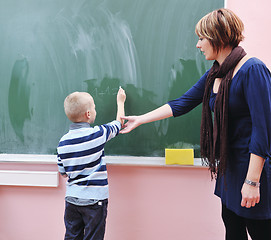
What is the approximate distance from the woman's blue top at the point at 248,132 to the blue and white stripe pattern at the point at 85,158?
24.5 inches

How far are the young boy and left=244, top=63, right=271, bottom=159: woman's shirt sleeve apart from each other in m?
0.73

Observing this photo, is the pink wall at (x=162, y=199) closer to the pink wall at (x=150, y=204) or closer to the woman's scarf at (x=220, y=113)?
the pink wall at (x=150, y=204)

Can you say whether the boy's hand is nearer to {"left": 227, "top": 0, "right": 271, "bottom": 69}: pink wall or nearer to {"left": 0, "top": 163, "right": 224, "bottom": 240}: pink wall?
{"left": 0, "top": 163, "right": 224, "bottom": 240}: pink wall

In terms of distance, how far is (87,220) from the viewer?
1.33 m

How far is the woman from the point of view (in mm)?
892

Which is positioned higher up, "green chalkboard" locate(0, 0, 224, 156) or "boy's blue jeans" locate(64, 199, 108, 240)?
"green chalkboard" locate(0, 0, 224, 156)

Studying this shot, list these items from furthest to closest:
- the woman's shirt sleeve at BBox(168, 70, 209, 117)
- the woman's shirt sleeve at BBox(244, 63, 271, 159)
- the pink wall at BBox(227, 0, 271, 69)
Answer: the pink wall at BBox(227, 0, 271, 69) < the woman's shirt sleeve at BBox(168, 70, 209, 117) < the woman's shirt sleeve at BBox(244, 63, 271, 159)

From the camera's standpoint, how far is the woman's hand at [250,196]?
3.01 ft

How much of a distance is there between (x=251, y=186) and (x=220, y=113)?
0.32 m

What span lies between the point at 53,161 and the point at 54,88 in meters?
0.50

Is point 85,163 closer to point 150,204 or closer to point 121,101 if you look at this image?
point 121,101

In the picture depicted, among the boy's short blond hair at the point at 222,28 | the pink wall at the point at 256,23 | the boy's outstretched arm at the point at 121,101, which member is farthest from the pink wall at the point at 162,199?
the boy's short blond hair at the point at 222,28

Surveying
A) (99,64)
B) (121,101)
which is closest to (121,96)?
(121,101)

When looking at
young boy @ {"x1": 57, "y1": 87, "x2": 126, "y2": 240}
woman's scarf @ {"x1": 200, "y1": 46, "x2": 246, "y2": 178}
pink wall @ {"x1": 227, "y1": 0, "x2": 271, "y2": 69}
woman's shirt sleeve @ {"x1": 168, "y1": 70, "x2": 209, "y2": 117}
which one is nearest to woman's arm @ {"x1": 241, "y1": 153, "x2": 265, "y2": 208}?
woman's scarf @ {"x1": 200, "y1": 46, "x2": 246, "y2": 178}
